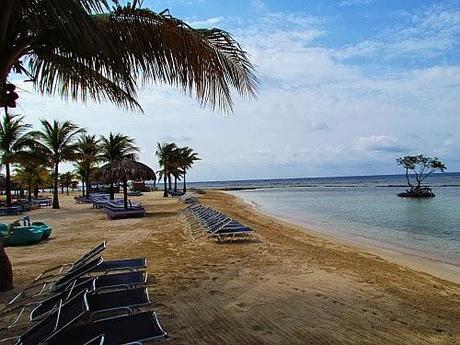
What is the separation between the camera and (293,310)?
198 inches

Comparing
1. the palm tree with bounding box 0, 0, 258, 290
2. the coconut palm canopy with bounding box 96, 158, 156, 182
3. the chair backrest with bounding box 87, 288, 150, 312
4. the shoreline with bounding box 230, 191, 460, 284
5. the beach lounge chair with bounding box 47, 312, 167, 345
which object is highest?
the palm tree with bounding box 0, 0, 258, 290

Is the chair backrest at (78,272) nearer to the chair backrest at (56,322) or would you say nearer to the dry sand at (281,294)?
the dry sand at (281,294)

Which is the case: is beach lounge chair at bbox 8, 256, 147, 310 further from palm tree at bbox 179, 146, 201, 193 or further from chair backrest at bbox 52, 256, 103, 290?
palm tree at bbox 179, 146, 201, 193

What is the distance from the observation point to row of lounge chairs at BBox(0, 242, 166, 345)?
2988 millimetres

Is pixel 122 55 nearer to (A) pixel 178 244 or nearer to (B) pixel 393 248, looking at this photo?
(A) pixel 178 244

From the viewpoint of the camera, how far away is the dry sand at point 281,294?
4.30 meters

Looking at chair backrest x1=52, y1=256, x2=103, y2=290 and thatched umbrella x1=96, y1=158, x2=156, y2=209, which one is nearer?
chair backrest x1=52, y1=256, x2=103, y2=290

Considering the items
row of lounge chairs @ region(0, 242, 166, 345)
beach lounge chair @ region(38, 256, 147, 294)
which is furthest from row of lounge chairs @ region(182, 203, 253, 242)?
row of lounge chairs @ region(0, 242, 166, 345)

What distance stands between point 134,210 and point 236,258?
37.3ft

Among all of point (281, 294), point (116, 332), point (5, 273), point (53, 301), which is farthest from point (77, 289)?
point (281, 294)

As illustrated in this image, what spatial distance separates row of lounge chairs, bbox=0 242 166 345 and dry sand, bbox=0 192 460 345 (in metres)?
0.57

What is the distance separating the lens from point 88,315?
3512mm

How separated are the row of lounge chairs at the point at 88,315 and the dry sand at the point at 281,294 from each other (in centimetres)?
57

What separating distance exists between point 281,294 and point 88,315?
3010mm
